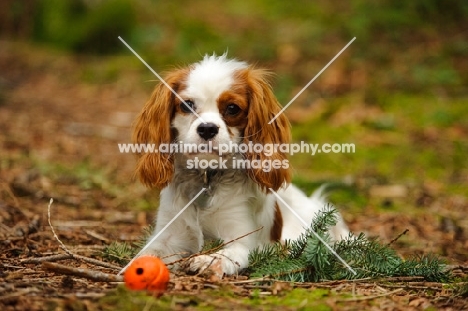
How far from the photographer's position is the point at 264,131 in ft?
12.9

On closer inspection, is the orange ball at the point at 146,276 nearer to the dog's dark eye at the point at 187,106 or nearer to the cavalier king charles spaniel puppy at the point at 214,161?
the cavalier king charles spaniel puppy at the point at 214,161

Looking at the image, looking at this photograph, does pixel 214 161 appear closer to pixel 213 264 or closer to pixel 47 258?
pixel 213 264

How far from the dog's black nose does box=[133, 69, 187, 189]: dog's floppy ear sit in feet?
1.22

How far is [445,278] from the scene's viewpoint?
3.46 meters

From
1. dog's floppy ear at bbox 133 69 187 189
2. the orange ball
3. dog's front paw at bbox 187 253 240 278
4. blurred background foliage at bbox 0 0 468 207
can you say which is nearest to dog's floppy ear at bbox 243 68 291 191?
dog's floppy ear at bbox 133 69 187 189

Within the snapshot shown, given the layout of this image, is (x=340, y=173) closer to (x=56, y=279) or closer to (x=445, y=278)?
(x=445, y=278)

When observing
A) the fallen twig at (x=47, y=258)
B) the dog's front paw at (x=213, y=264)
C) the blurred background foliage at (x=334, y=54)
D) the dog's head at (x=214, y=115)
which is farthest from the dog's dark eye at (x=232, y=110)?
the blurred background foliage at (x=334, y=54)

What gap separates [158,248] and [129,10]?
980cm

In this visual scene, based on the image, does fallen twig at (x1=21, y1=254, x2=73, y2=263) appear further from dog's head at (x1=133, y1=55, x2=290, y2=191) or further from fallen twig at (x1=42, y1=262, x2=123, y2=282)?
dog's head at (x1=133, y1=55, x2=290, y2=191)

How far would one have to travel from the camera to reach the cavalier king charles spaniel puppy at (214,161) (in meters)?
3.78

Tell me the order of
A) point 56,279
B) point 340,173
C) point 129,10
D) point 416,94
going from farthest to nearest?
point 129,10
point 416,94
point 340,173
point 56,279

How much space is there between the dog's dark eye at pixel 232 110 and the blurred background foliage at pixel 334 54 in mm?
2384

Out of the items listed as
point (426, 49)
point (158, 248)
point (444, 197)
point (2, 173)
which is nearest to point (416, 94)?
point (426, 49)

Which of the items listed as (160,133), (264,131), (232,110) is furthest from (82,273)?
(264,131)
